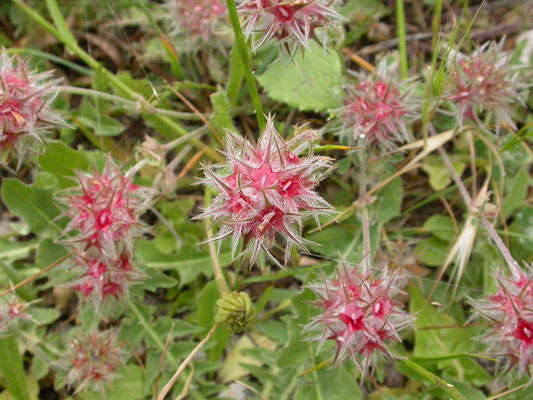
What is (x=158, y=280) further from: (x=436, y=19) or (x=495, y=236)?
(x=436, y=19)

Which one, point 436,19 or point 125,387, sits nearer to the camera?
point 125,387

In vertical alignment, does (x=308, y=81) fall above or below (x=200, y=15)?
below

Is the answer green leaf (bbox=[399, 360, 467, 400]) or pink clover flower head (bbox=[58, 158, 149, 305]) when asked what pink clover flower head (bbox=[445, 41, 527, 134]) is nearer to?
green leaf (bbox=[399, 360, 467, 400])

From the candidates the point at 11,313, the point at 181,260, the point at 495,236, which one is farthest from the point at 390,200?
the point at 11,313

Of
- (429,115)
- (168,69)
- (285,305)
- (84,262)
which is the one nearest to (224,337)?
(285,305)

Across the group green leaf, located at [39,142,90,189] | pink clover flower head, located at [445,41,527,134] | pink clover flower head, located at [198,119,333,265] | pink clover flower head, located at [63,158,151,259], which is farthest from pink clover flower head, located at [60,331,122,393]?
pink clover flower head, located at [445,41,527,134]

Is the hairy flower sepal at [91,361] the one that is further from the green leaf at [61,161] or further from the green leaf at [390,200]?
the green leaf at [390,200]

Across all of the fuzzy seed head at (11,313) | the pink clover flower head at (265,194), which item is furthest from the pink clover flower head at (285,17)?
the fuzzy seed head at (11,313)
